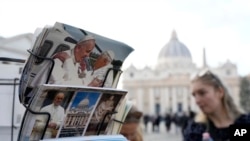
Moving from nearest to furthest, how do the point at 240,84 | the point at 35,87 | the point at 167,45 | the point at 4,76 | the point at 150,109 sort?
the point at 35,87 → the point at 4,76 → the point at 240,84 → the point at 150,109 → the point at 167,45

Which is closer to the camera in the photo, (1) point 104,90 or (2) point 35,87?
(2) point 35,87

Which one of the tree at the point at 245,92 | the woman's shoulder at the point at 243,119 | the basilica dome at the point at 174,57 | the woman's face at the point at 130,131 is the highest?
the basilica dome at the point at 174,57

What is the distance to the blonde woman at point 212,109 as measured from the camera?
2.19 m

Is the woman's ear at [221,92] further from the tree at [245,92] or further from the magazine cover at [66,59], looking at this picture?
the tree at [245,92]

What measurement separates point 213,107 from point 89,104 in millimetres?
1165

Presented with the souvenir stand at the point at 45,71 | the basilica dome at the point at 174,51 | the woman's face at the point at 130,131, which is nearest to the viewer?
the souvenir stand at the point at 45,71

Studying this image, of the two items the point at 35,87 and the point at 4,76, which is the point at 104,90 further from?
the point at 4,76

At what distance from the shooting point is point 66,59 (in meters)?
1.12

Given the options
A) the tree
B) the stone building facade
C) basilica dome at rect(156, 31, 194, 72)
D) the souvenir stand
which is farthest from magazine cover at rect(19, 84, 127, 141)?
basilica dome at rect(156, 31, 194, 72)

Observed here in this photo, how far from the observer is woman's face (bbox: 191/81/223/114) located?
86.0 inches

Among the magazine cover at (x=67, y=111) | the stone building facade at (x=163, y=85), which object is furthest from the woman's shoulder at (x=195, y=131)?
the stone building facade at (x=163, y=85)

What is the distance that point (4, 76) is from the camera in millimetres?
1335

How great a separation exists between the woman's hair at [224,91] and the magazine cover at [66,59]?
3.41 feet

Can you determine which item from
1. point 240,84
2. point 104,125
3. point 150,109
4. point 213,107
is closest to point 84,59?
point 104,125
